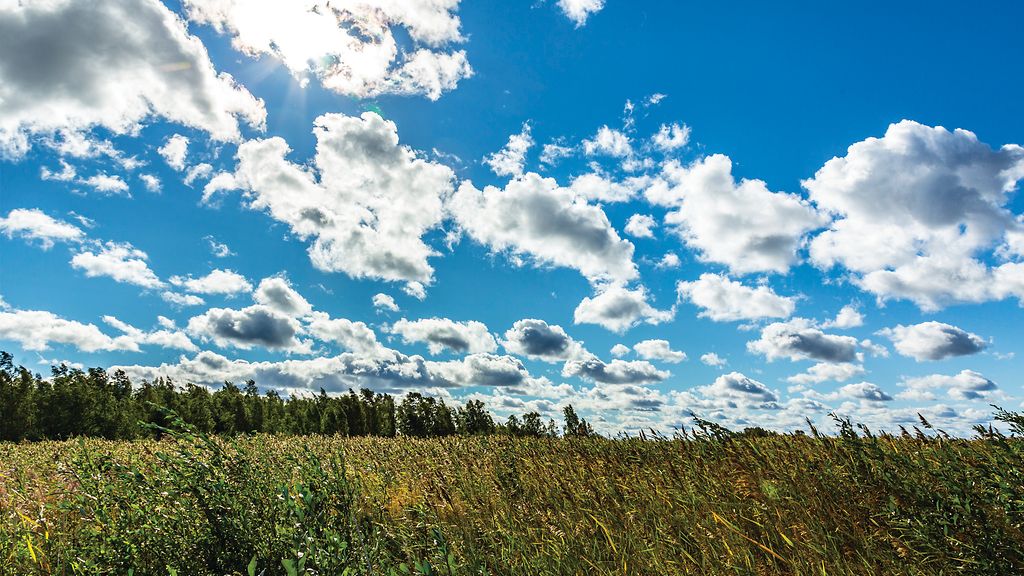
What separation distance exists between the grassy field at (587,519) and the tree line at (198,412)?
26.8 feet

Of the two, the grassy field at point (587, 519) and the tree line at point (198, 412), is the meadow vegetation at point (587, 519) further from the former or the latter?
the tree line at point (198, 412)

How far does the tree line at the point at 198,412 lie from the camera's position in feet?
73.4

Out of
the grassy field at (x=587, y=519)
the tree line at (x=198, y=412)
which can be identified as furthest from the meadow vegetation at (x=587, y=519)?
the tree line at (x=198, y=412)

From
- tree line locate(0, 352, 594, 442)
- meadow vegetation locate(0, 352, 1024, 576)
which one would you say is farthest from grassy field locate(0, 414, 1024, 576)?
tree line locate(0, 352, 594, 442)

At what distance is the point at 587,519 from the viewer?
195 inches

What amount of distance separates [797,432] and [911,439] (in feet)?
4.02

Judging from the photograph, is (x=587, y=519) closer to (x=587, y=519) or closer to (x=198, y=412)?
(x=587, y=519)

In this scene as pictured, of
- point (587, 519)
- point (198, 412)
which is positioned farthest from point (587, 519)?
point (198, 412)

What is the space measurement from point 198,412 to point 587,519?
32.0 m

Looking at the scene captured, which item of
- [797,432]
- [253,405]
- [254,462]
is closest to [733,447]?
[797,432]

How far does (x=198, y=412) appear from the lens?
98.9 ft

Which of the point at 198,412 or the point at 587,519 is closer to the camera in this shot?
the point at 587,519

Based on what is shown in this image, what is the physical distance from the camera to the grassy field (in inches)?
138

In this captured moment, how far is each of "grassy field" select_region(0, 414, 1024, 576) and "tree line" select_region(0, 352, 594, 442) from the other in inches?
321
